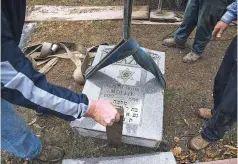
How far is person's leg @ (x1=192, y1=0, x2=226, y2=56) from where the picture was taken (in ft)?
9.86

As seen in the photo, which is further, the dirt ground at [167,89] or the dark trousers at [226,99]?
the dirt ground at [167,89]

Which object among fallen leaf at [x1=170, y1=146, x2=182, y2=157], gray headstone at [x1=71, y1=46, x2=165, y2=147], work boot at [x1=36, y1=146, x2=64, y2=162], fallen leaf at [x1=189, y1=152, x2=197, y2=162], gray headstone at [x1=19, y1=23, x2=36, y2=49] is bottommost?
fallen leaf at [x1=189, y1=152, x2=197, y2=162]

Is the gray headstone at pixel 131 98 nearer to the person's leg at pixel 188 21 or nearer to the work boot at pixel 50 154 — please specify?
the work boot at pixel 50 154

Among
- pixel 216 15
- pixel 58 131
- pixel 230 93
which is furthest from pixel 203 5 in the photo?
pixel 58 131

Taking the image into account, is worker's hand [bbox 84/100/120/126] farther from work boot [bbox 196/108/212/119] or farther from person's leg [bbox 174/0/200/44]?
person's leg [bbox 174/0/200/44]

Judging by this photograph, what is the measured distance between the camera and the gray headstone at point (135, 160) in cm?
238

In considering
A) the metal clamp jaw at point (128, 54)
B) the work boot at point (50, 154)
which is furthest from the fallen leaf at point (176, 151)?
the work boot at point (50, 154)

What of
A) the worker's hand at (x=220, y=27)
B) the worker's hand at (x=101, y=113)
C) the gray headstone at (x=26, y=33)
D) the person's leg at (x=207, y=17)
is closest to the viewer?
the worker's hand at (x=101, y=113)

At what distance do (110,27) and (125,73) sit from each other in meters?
1.57

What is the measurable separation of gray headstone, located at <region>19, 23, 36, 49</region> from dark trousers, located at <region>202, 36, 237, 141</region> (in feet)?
9.13

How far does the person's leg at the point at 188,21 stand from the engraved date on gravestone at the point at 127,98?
1.31 meters

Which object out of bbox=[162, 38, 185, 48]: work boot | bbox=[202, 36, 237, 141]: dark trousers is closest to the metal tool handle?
bbox=[202, 36, 237, 141]: dark trousers

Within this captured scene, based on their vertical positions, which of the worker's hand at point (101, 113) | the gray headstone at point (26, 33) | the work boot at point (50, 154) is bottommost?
the work boot at point (50, 154)

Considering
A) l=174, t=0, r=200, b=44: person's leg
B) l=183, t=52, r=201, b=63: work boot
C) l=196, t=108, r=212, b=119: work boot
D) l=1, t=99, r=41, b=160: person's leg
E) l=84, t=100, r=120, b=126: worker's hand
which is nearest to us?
l=84, t=100, r=120, b=126: worker's hand
